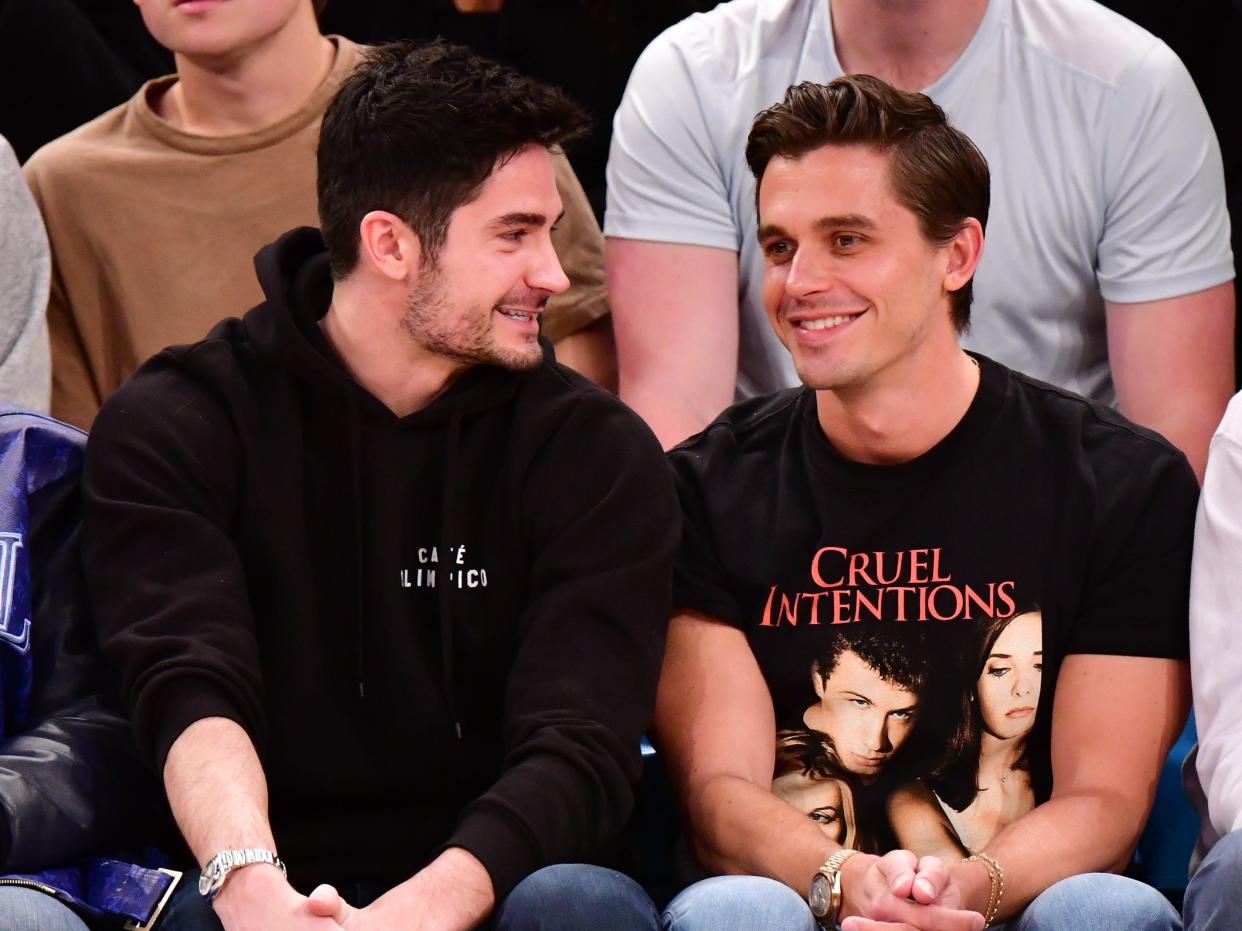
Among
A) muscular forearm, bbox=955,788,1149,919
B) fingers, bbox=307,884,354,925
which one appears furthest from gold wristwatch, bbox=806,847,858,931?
fingers, bbox=307,884,354,925

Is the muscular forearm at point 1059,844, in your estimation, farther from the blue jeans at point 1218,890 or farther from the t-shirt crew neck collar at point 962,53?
the t-shirt crew neck collar at point 962,53

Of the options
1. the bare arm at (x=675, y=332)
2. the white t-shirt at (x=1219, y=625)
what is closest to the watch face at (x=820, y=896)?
the white t-shirt at (x=1219, y=625)

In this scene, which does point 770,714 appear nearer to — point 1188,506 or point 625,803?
point 625,803

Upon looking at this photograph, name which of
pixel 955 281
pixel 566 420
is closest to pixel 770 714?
pixel 566 420

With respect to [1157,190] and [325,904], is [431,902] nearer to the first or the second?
[325,904]

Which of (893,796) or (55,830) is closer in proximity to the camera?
(55,830)

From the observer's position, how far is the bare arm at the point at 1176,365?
267 centimetres

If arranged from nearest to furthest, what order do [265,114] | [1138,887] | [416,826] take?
[1138,887] < [416,826] < [265,114]

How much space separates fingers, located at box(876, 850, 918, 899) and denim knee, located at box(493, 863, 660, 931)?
235mm

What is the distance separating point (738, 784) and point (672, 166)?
3.30 ft

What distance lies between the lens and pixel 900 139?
2.31 meters

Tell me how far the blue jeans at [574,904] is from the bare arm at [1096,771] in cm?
34

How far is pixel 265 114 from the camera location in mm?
2896

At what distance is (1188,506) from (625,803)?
2.29ft
